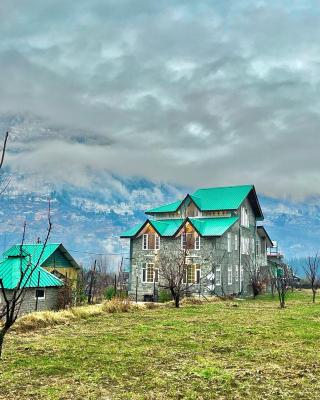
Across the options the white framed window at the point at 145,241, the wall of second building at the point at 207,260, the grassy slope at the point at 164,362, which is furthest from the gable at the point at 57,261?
the grassy slope at the point at 164,362

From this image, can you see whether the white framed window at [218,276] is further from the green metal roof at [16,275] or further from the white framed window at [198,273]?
the green metal roof at [16,275]

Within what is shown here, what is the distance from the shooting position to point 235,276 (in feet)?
155

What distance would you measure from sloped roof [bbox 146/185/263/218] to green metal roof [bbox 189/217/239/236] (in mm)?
1187

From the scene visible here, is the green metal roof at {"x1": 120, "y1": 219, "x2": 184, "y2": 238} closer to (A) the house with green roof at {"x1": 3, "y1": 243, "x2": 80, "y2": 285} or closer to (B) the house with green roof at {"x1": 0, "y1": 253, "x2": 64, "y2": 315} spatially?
(A) the house with green roof at {"x1": 3, "y1": 243, "x2": 80, "y2": 285}

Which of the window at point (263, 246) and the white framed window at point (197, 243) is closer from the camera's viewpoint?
the white framed window at point (197, 243)

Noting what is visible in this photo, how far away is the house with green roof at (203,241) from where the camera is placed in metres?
43.5

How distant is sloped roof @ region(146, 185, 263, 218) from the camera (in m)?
47.0

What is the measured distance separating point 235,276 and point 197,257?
5832 millimetres

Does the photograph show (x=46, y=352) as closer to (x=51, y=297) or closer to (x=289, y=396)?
(x=289, y=396)

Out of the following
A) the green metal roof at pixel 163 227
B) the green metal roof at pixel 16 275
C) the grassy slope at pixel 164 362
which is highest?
the green metal roof at pixel 163 227

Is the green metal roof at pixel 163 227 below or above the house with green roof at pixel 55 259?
above

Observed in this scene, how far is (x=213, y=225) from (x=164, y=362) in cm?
3312

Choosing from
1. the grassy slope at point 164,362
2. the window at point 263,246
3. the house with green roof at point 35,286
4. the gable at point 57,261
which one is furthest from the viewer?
the window at point 263,246

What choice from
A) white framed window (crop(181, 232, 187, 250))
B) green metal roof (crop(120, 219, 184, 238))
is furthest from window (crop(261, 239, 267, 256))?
white framed window (crop(181, 232, 187, 250))
